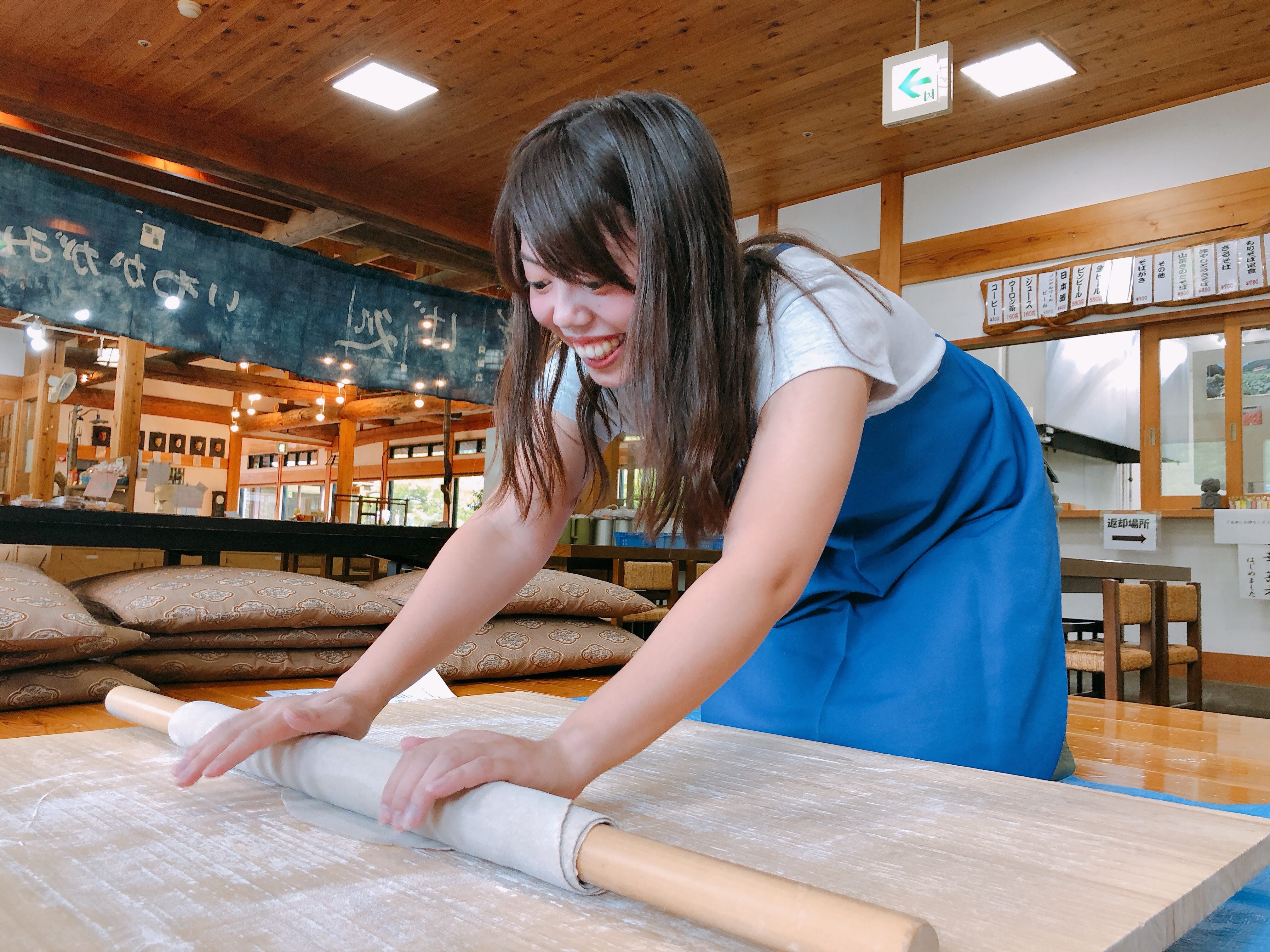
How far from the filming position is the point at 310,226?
205 inches

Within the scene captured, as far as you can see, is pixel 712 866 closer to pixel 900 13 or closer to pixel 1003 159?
pixel 900 13

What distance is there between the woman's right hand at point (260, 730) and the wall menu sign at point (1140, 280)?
465 centimetres

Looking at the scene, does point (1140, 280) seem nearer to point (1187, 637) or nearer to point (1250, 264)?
point (1250, 264)

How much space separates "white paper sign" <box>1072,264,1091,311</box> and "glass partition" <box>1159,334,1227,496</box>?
492 mm

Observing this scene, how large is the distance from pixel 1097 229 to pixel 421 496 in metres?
13.1

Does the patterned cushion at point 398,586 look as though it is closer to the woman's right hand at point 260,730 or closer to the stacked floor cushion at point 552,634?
the stacked floor cushion at point 552,634

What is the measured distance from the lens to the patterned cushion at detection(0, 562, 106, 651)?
1664 mm

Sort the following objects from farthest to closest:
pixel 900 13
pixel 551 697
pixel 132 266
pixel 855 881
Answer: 1. pixel 132 266
2. pixel 900 13
3. pixel 551 697
4. pixel 855 881

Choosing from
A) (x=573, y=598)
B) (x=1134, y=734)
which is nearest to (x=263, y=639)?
(x=573, y=598)

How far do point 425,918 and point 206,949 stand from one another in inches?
3.9

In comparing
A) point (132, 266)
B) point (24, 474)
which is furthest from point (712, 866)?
point (24, 474)

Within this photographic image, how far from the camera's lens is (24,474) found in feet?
20.1

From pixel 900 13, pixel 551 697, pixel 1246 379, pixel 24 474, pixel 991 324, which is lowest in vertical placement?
pixel 551 697

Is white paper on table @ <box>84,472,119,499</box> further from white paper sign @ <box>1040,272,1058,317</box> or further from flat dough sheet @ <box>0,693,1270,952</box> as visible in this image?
white paper sign @ <box>1040,272,1058,317</box>
